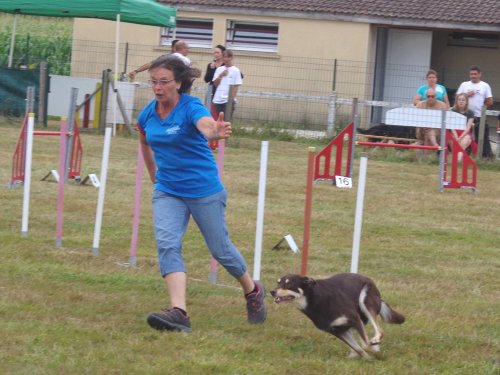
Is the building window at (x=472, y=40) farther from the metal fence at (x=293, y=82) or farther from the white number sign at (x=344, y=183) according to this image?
the white number sign at (x=344, y=183)

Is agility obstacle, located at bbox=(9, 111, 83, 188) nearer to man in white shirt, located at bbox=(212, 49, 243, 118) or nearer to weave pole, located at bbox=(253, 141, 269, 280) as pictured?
weave pole, located at bbox=(253, 141, 269, 280)

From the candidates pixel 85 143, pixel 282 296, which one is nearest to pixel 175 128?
pixel 282 296

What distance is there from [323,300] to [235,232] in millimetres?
5257

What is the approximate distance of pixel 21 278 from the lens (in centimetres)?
851

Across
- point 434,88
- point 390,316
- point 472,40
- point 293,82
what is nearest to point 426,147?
point 434,88

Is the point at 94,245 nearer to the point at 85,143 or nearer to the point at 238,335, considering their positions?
the point at 238,335

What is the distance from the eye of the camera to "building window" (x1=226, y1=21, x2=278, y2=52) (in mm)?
27562

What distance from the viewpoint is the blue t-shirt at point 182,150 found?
22.1 ft

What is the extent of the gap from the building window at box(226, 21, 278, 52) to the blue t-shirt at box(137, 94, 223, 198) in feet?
68.1

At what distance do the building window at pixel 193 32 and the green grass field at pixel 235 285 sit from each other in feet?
39.7

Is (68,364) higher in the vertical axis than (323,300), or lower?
lower

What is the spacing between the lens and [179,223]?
695 centimetres

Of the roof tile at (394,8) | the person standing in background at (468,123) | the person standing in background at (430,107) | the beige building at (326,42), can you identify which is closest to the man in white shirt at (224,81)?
the person standing in background at (430,107)

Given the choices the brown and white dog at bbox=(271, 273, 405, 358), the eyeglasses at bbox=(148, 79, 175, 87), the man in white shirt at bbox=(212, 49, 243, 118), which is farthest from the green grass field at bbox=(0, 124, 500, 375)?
the man in white shirt at bbox=(212, 49, 243, 118)
